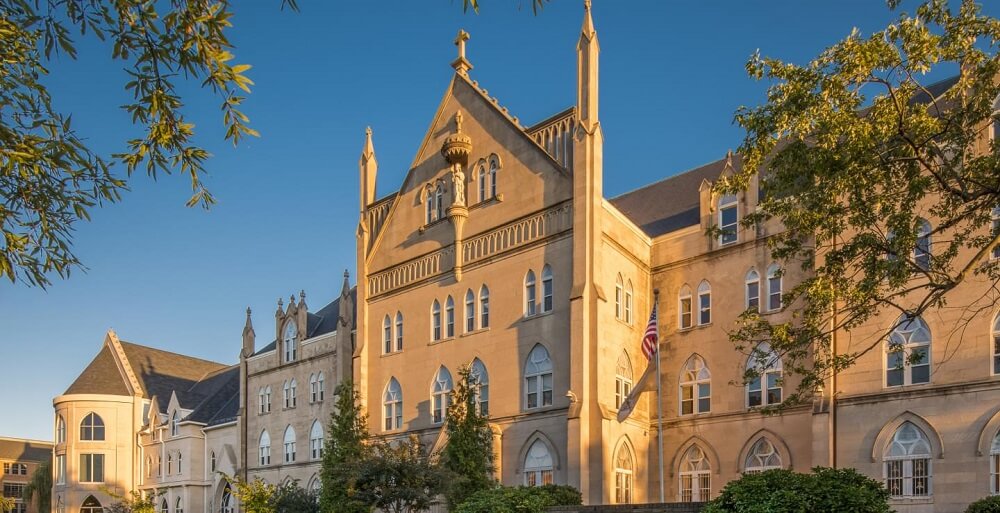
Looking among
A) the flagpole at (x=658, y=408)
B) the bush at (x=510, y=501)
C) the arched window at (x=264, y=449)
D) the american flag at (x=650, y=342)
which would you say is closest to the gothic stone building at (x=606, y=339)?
the flagpole at (x=658, y=408)

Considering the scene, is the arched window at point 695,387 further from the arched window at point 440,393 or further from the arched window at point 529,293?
the arched window at point 440,393

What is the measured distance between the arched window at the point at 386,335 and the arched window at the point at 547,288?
1000 cm

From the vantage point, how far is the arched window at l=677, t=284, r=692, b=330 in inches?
1436

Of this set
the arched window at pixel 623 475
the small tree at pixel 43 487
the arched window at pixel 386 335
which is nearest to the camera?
the arched window at pixel 623 475

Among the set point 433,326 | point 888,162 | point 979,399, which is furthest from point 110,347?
point 888,162

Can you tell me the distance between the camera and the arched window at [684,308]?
120ft

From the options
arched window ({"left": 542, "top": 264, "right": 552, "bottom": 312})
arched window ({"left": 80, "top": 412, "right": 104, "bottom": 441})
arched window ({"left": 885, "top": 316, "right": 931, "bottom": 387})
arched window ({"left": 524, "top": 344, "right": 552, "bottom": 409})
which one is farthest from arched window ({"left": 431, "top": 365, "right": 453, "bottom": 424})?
arched window ({"left": 80, "top": 412, "right": 104, "bottom": 441})

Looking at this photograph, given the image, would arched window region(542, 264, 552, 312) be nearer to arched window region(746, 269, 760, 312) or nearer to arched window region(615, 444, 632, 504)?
arched window region(615, 444, 632, 504)

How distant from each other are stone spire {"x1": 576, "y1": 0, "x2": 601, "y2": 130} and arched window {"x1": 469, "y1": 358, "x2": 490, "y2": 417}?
10926 millimetres

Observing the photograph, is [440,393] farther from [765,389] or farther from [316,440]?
[765,389]

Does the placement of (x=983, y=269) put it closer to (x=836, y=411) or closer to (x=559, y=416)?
(x=836, y=411)

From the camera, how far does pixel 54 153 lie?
9062 mm

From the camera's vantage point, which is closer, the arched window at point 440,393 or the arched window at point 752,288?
the arched window at point 752,288

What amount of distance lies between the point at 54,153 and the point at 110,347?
72687 millimetres
